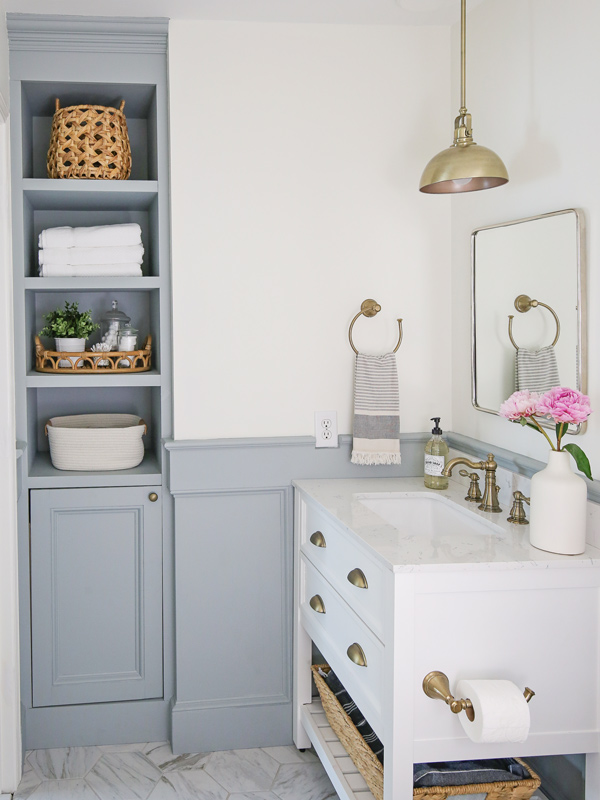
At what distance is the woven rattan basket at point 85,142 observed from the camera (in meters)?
2.54

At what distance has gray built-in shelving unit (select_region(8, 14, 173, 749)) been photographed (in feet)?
8.26

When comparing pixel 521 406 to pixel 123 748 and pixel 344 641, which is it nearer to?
pixel 344 641

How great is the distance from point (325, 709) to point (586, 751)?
2.72 ft

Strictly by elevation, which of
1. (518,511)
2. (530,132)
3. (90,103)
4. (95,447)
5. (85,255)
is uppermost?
(90,103)

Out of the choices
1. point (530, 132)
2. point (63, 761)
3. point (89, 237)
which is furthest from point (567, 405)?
point (63, 761)

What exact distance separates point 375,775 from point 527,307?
1245 mm

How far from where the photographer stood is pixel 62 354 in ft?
8.70

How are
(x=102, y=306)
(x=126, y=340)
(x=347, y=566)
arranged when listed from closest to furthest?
(x=347, y=566)
(x=126, y=340)
(x=102, y=306)

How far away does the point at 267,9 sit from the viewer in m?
2.43

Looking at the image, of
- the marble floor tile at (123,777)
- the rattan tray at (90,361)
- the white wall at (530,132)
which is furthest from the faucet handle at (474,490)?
the marble floor tile at (123,777)

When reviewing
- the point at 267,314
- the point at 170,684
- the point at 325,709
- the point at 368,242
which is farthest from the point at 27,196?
the point at 325,709

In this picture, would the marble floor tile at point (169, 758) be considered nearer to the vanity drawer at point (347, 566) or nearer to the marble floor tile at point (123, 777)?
the marble floor tile at point (123, 777)

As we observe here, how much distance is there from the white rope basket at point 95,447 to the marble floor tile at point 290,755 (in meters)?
1.07

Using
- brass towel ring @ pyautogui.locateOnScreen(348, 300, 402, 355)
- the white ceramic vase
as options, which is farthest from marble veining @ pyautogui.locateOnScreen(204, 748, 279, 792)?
brass towel ring @ pyautogui.locateOnScreen(348, 300, 402, 355)
